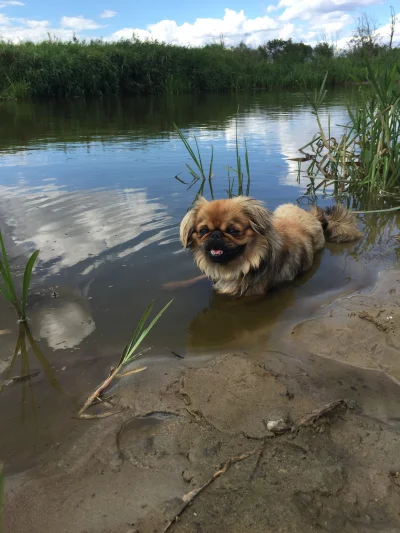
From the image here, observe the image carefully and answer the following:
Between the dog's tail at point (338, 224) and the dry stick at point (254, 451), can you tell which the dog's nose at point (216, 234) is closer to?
the dry stick at point (254, 451)

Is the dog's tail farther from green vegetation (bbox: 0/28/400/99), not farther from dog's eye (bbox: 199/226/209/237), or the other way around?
green vegetation (bbox: 0/28/400/99)

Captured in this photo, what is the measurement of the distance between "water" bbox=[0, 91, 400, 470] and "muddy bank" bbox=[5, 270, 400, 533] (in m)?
0.26

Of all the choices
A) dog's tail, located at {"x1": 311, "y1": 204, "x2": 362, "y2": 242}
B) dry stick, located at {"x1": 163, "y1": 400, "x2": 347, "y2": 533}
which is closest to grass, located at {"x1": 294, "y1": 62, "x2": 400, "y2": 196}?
dog's tail, located at {"x1": 311, "y1": 204, "x2": 362, "y2": 242}

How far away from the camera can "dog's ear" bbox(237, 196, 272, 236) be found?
160 inches

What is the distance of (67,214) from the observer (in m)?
6.05

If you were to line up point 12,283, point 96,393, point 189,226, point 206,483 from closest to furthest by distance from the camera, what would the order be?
1. point 206,483
2. point 96,393
3. point 12,283
4. point 189,226

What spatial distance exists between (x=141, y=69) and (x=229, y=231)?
25.9 metres

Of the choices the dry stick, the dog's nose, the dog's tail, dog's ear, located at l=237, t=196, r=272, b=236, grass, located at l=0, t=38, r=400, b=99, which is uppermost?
grass, located at l=0, t=38, r=400, b=99

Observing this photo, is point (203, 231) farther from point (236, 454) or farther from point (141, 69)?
point (141, 69)

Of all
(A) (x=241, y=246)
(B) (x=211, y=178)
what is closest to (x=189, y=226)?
(A) (x=241, y=246)

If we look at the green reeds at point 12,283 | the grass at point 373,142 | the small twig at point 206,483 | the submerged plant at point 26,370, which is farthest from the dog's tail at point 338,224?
the small twig at point 206,483

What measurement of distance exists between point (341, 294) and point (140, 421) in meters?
2.51

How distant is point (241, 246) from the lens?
4094 millimetres

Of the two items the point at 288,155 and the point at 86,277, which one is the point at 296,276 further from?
the point at 288,155
